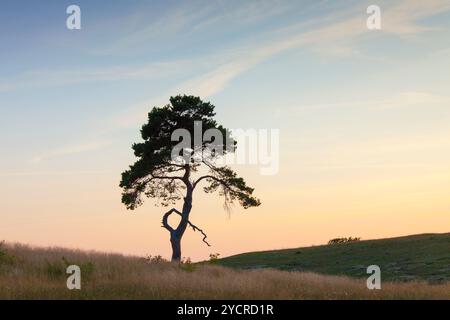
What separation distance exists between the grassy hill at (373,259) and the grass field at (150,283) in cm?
1042

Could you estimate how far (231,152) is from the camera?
3856 centimetres

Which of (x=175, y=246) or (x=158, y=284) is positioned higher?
→ (x=175, y=246)

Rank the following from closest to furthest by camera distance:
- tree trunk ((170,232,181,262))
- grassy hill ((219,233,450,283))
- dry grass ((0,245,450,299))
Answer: dry grass ((0,245,450,299)) → grassy hill ((219,233,450,283)) → tree trunk ((170,232,181,262))

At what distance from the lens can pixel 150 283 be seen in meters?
22.4

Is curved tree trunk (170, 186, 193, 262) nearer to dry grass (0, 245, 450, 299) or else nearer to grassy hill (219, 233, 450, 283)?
dry grass (0, 245, 450, 299)

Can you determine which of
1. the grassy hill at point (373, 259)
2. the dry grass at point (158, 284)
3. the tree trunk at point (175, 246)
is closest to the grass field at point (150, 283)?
the dry grass at point (158, 284)

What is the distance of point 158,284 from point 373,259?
25.8m

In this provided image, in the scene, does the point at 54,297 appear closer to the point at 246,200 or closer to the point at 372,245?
the point at 246,200

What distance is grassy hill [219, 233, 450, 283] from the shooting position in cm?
3700

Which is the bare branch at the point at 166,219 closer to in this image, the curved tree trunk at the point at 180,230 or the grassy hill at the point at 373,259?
the curved tree trunk at the point at 180,230

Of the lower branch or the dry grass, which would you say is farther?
the lower branch

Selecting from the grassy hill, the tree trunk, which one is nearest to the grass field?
the tree trunk

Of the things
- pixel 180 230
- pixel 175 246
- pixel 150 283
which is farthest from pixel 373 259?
pixel 150 283

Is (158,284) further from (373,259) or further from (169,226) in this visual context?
(373,259)
